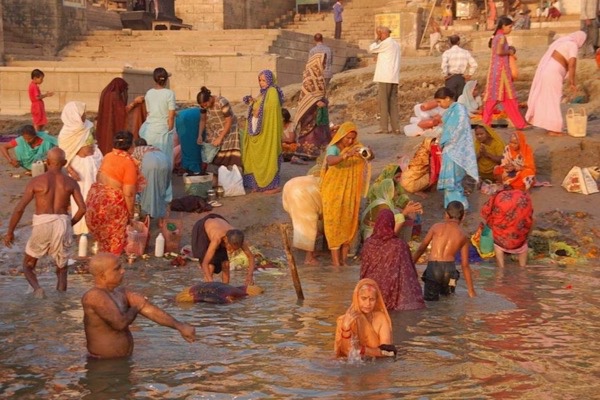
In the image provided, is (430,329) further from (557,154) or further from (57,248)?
(557,154)

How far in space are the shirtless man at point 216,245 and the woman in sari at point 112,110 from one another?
3.87 metres

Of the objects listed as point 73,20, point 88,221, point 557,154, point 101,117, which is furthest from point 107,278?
point 73,20

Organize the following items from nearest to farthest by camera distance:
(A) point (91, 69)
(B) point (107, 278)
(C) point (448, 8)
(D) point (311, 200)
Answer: (B) point (107, 278), (D) point (311, 200), (A) point (91, 69), (C) point (448, 8)

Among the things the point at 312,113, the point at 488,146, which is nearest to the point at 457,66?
the point at 312,113

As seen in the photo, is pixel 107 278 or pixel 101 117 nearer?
pixel 107 278

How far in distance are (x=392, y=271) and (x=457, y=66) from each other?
7693mm

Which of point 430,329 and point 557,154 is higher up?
point 557,154

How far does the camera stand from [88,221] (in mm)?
10883

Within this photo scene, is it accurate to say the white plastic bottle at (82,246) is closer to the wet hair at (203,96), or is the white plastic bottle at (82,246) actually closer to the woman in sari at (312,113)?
the wet hair at (203,96)

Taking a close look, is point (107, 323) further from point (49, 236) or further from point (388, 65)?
point (388, 65)

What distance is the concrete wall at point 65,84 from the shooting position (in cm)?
1864

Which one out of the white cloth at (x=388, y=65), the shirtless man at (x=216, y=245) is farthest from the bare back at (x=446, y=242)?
the white cloth at (x=388, y=65)

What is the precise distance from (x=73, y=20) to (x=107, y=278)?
21719mm

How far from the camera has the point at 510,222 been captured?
11.5 meters
